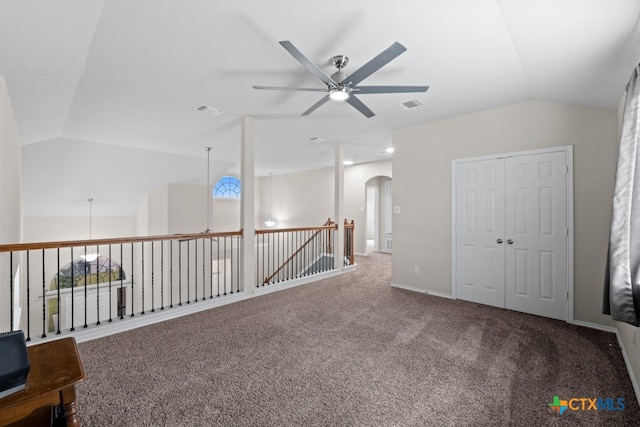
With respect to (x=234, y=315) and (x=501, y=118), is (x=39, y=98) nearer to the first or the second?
(x=234, y=315)

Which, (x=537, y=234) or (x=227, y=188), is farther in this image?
(x=227, y=188)

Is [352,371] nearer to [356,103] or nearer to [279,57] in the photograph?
[356,103]

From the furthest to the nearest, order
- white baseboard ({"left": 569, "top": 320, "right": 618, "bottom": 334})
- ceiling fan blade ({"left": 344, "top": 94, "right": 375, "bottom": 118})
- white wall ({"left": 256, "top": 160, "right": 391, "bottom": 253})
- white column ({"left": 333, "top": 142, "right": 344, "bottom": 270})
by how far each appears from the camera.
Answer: white wall ({"left": 256, "top": 160, "right": 391, "bottom": 253}) → white column ({"left": 333, "top": 142, "right": 344, "bottom": 270}) → white baseboard ({"left": 569, "top": 320, "right": 618, "bottom": 334}) → ceiling fan blade ({"left": 344, "top": 94, "right": 375, "bottom": 118})

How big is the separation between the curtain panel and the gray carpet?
0.76 metres

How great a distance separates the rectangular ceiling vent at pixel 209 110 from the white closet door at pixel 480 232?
142 inches

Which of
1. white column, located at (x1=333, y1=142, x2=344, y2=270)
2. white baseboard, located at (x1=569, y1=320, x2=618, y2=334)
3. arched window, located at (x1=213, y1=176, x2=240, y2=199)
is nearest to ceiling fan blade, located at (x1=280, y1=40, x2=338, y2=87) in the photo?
white column, located at (x1=333, y1=142, x2=344, y2=270)

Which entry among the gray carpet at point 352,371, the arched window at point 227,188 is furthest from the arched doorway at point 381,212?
the gray carpet at point 352,371

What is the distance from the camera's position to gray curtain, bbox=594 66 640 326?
1.79 metres

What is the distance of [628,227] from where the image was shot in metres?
1.81

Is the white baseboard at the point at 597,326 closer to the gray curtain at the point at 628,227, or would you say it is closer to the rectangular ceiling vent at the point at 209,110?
the gray curtain at the point at 628,227

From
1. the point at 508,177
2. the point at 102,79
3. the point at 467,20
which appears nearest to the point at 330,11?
the point at 467,20

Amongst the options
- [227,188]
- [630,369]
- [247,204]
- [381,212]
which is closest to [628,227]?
[630,369]

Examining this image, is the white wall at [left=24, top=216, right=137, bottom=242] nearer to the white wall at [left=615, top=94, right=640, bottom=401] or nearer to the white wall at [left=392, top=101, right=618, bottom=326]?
the white wall at [left=392, top=101, right=618, bottom=326]

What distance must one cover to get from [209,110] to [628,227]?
4.43 meters
